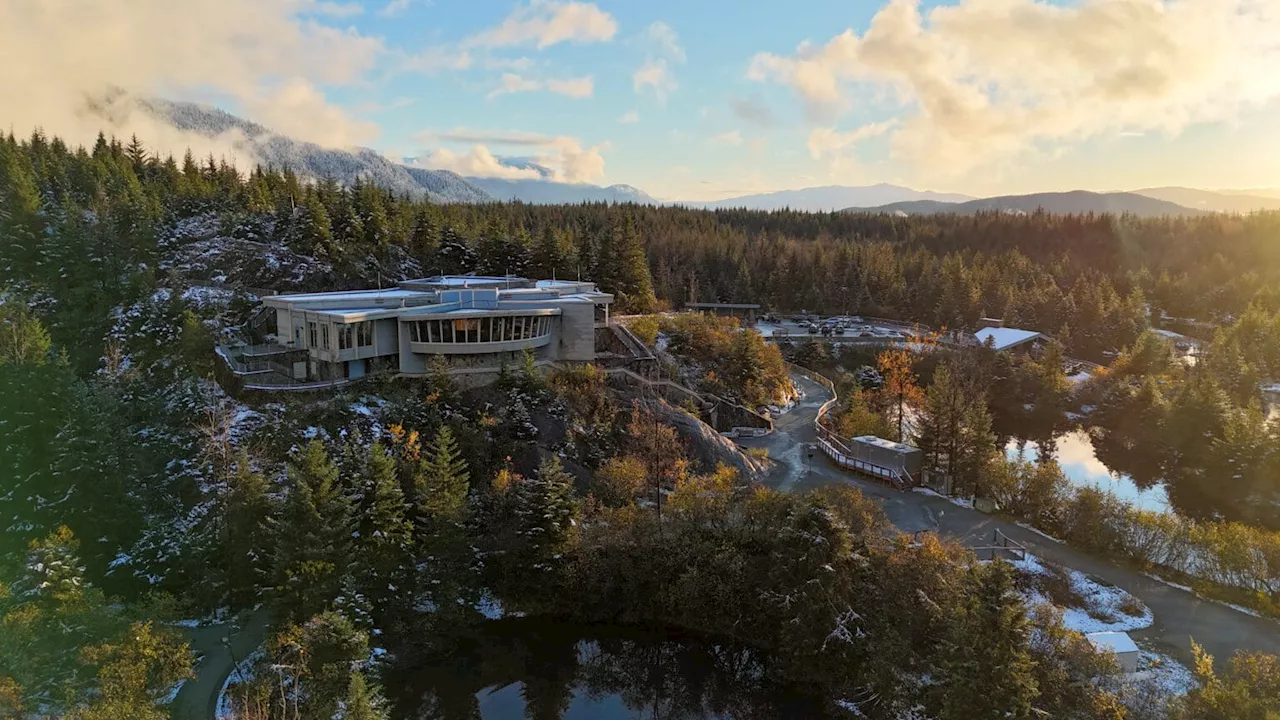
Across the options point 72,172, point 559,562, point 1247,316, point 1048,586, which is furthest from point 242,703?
point 1247,316

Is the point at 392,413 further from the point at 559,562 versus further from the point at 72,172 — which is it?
the point at 72,172

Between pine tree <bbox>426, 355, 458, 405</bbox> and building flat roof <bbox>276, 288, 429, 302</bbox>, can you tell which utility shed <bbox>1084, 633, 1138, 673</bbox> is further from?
building flat roof <bbox>276, 288, 429, 302</bbox>

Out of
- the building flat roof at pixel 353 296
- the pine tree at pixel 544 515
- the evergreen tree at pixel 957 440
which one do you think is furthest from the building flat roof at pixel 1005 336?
the pine tree at pixel 544 515

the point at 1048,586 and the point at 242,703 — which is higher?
the point at 1048,586

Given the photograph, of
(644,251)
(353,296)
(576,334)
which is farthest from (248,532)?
(644,251)

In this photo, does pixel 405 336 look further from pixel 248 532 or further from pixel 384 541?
pixel 384 541

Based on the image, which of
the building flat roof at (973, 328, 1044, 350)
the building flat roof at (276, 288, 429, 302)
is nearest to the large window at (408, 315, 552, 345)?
the building flat roof at (276, 288, 429, 302)

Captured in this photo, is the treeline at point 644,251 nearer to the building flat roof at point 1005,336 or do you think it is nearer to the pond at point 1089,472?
the building flat roof at point 1005,336
